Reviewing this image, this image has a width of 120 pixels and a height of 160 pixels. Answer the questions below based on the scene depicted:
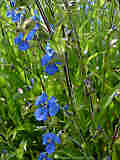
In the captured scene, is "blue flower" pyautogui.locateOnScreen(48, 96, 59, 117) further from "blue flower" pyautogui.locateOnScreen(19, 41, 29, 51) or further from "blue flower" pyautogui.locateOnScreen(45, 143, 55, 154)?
"blue flower" pyautogui.locateOnScreen(19, 41, 29, 51)

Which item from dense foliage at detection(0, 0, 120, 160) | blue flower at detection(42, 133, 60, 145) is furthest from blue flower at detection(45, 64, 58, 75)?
blue flower at detection(42, 133, 60, 145)

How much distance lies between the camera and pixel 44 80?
1249mm

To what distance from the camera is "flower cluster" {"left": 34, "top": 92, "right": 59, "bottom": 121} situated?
3.46 feet

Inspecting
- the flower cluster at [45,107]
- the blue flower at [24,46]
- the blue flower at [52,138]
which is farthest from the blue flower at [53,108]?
the blue flower at [24,46]

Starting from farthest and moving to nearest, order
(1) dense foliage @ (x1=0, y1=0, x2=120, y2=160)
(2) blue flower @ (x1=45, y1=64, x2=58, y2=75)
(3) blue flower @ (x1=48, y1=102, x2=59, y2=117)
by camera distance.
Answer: (3) blue flower @ (x1=48, y1=102, x2=59, y2=117)
(2) blue flower @ (x1=45, y1=64, x2=58, y2=75)
(1) dense foliage @ (x1=0, y1=0, x2=120, y2=160)

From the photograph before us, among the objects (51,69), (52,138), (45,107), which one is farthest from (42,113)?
(51,69)

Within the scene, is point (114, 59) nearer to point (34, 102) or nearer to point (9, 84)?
point (34, 102)

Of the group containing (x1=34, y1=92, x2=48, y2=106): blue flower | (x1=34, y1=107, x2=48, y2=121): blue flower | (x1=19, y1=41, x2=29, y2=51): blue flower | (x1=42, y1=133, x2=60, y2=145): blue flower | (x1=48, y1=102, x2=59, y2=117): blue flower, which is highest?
(x1=19, y1=41, x2=29, y2=51): blue flower

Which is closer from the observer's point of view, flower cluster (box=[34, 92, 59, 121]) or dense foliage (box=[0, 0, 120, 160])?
dense foliage (box=[0, 0, 120, 160])

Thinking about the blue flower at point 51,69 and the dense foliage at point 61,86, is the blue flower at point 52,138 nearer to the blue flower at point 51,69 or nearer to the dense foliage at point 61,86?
the dense foliage at point 61,86

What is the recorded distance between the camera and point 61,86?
3.84 ft

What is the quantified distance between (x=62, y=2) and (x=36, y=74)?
78 centimetres

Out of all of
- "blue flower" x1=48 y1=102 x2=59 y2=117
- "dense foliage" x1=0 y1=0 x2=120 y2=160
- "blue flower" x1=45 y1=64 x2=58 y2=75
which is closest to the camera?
"dense foliage" x1=0 y1=0 x2=120 y2=160

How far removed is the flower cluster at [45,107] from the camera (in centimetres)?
105
